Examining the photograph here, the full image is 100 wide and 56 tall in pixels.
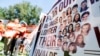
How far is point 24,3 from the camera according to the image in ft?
253

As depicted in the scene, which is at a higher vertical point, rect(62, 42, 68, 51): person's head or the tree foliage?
the tree foliage

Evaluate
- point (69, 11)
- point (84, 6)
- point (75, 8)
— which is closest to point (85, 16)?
point (84, 6)

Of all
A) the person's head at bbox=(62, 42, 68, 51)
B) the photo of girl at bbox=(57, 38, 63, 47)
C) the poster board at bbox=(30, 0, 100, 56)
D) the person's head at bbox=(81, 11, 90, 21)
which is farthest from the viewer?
the photo of girl at bbox=(57, 38, 63, 47)

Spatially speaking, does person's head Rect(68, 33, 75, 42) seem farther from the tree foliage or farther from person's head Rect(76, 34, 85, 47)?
the tree foliage

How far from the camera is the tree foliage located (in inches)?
2825

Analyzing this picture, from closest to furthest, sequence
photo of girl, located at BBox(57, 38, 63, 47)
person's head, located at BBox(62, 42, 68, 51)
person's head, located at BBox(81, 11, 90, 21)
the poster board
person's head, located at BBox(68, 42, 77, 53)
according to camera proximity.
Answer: the poster board, person's head, located at BBox(81, 11, 90, 21), person's head, located at BBox(68, 42, 77, 53), person's head, located at BBox(62, 42, 68, 51), photo of girl, located at BBox(57, 38, 63, 47)

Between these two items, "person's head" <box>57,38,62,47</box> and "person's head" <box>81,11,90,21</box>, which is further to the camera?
"person's head" <box>57,38,62,47</box>

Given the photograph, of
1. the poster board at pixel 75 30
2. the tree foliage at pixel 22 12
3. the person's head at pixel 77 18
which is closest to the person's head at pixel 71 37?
the poster board at pixel 75 30

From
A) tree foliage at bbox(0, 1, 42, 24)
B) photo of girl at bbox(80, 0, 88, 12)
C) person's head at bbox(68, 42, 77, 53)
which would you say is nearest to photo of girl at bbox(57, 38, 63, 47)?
person's head at bbox(68, 42, 77, 53)

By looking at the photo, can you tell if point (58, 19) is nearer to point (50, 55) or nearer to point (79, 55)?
point (50, 55)

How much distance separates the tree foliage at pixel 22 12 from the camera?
7175 centimetres

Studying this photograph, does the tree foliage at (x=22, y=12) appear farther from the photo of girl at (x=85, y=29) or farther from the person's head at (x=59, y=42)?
the photo of girl at (x=85, y=29)

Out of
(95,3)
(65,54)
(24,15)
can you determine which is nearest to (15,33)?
(65,54)

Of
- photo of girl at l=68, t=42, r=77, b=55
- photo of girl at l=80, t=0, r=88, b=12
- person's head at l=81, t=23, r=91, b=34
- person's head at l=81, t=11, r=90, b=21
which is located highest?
photo of girl at l=80, t=0, r=88, b=12
